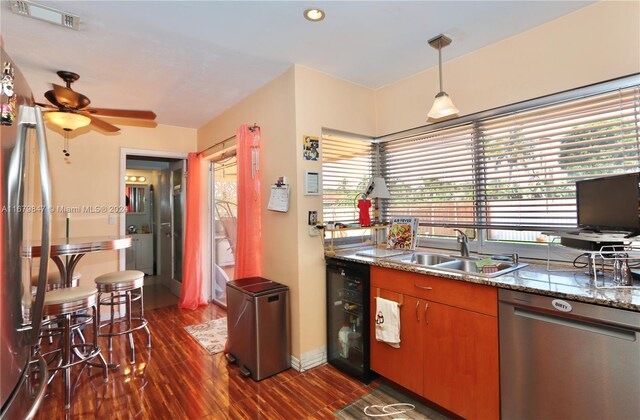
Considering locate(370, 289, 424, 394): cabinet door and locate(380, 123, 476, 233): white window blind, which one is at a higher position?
locate(380, 123, 476, 233): white window blind

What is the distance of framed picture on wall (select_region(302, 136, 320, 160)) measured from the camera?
263 cm

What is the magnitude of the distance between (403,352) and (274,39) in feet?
8.09

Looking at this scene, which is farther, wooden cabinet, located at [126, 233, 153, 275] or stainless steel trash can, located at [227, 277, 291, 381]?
wooden cabinet, located at [126, 233, 153, 275]

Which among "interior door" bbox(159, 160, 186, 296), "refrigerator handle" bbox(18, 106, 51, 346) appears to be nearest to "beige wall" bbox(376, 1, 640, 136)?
"refrigerator handle" bbox(18, 106, 51, 346)

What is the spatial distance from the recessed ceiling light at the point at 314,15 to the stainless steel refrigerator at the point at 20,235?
1.62 m

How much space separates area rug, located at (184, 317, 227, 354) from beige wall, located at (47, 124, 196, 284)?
1.48 meters

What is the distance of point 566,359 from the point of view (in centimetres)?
146

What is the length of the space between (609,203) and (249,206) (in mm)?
2637

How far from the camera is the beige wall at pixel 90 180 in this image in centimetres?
360

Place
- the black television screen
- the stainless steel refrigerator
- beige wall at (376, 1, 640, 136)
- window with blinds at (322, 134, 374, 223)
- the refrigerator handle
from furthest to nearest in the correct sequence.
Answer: window with blinds at (322, 134, 374, 223) < beige wall at (376, 1, 640, 136) < the black television screen < the refrigerator handle < the stainless steel refrigerator

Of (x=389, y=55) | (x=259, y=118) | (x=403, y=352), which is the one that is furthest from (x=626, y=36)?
(x=259, y=118)

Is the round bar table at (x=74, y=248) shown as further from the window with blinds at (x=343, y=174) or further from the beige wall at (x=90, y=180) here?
the window with blinds at (x=343, y=174)

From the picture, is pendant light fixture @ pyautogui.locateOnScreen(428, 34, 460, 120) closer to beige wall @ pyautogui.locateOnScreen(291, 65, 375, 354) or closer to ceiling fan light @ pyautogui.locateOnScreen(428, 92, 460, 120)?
ceiling fan light @ pyautogui.locateOnScreen(428, 92, 460, 120)

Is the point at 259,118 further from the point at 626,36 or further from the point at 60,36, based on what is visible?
the point at 626,36
